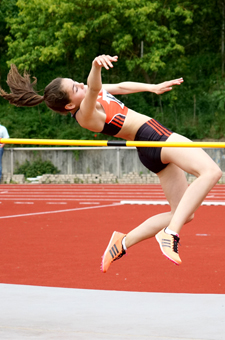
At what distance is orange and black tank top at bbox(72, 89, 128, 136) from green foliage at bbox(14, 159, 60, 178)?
19453mm

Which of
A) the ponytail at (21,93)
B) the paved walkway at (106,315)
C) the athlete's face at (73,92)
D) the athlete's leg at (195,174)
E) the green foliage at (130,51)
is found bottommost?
the green foliage at (130,51)

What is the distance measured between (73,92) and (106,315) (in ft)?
5.12

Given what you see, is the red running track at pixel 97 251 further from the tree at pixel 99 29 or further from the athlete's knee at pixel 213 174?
the tree at pixel 99 29

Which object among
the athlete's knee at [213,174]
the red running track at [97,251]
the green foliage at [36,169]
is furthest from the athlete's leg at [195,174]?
the green foliage at [36,169]

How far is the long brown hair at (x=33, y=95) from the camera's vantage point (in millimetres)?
4109

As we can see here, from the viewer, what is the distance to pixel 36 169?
23500 mm

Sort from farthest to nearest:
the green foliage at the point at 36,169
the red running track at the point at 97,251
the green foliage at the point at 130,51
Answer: the green foliage at the point at 130,51, the green foliage at the point at 36,169, the red running track at the point at 97,251

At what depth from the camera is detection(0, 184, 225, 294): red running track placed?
5.44 m

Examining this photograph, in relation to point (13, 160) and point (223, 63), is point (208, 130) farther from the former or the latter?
point (13, 160)

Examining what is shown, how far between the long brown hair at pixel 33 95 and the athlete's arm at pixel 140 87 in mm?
410

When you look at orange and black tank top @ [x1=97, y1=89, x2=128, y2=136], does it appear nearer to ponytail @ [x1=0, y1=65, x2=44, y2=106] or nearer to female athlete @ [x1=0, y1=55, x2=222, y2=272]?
female athlete @ [x1=0, y1=55, x2=222, y2=272]

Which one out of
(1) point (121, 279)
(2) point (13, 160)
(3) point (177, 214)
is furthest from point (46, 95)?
(2) point (13, 160)

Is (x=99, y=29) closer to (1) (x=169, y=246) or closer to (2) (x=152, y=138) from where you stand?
(2) (x=152, y=138)

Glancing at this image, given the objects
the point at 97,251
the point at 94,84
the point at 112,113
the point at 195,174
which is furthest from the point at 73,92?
the point at 97,251
